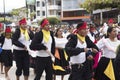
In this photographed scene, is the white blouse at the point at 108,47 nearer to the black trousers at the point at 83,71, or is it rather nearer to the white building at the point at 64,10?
the black trousers at the point at 83,71

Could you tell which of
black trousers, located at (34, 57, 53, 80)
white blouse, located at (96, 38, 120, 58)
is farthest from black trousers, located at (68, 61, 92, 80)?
black trousers, located at (34, 57, 53, 80)

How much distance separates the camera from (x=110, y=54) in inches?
364

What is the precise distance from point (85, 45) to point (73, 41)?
311mm

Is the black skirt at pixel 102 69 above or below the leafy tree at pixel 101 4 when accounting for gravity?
above

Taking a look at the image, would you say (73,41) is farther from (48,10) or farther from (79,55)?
(48,10)

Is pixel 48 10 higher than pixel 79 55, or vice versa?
pixel 79 55

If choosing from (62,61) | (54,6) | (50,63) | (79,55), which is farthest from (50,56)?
(54,6)

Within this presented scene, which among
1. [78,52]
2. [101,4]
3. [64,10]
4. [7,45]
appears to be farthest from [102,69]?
[64,10]

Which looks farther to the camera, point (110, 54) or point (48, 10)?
point (48, 10)

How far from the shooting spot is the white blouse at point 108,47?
30.1 feet

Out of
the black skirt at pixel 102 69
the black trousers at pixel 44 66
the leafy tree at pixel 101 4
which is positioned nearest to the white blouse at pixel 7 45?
the black trousers at pixel 44 66

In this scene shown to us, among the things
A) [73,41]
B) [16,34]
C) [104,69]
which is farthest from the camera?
[16,34]

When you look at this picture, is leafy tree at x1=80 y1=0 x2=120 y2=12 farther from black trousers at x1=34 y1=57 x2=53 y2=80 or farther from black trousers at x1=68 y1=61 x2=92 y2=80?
black trousers at x1=68 y1=61 x2=92 y2=80

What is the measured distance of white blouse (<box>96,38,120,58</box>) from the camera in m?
9.17
